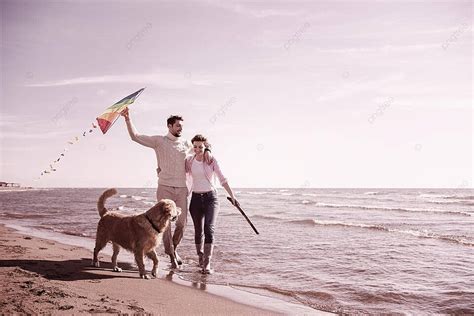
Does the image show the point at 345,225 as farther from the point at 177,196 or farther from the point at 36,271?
the point at 36,271

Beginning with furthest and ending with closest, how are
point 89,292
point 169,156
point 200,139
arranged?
point 169,156 < point 200,139 < point 89,292

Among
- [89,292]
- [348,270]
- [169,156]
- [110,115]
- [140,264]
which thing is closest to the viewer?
[89,292]

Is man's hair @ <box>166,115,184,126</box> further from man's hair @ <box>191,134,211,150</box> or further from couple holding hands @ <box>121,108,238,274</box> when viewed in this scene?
man's hair @ <box>191,134,211,150</box>

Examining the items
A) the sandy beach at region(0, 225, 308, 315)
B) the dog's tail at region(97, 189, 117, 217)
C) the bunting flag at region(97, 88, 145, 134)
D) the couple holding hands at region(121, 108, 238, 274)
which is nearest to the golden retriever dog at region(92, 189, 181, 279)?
the sandy beach at region(0, 225, 308, 315)

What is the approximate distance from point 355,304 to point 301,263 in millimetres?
2646

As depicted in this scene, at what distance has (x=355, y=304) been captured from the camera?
5012mm

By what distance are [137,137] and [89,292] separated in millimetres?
2865

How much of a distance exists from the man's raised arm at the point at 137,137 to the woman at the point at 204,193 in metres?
0.72

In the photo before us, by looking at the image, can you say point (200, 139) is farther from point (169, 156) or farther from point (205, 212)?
point (205, 212)

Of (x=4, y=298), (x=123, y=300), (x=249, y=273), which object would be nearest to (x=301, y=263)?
(x=249, y=273)

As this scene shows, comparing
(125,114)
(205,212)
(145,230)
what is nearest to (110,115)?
(125,114)

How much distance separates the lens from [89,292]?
445 centimetres

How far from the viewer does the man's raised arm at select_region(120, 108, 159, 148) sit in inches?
249

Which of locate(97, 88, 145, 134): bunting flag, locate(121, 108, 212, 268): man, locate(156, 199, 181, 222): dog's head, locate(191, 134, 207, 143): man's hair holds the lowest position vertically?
locate(156, 199, 181, 222): dog's head
